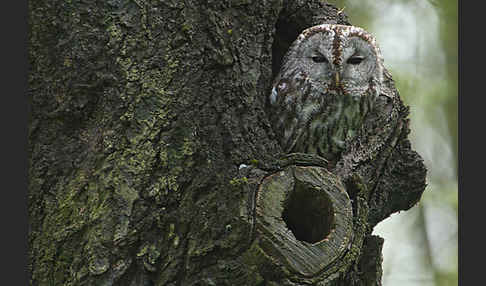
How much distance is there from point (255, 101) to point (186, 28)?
356 mm

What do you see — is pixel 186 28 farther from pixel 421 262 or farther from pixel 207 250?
pixel 421 262

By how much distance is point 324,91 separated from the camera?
2914 mm

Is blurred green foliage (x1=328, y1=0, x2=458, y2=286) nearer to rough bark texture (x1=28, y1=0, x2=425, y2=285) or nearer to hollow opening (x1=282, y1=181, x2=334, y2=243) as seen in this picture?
rough bark texture (x1=28, y1=0, x2=425, y2=285)

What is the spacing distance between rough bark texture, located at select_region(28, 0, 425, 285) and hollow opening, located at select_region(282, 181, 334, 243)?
0.30ft

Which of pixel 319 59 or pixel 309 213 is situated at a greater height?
pixel 319 59

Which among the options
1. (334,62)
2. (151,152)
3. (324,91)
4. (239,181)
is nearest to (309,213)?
(239,181)

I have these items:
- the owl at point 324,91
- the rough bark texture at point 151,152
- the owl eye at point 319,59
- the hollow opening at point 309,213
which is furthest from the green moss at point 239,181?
the owl eye at point 319,59

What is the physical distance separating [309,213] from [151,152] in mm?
563

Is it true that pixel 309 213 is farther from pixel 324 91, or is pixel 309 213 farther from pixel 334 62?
pixel 334 62

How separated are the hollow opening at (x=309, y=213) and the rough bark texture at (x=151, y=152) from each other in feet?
0.30

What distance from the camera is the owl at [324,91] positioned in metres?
2.85

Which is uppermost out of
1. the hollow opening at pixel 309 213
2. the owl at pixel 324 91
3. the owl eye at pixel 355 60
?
the owl eye at pixel 355 60

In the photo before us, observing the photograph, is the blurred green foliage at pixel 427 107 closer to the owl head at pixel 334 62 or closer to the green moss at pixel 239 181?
the owl head at pixel 334 62

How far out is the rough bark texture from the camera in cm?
178
